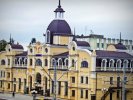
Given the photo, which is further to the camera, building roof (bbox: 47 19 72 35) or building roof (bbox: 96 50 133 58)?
building roof (bbox: 47 19 72 35)

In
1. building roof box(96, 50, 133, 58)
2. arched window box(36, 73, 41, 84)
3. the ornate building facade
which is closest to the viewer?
the ornate building facade

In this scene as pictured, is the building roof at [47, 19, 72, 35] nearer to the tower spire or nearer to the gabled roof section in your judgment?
the tower spire

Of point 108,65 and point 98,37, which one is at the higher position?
point 98,37

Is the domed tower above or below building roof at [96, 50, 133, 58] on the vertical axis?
above

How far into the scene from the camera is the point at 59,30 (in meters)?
32.7

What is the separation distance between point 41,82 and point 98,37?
452 inches

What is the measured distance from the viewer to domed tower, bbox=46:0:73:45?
32594mm

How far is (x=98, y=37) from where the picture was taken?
1652 inches

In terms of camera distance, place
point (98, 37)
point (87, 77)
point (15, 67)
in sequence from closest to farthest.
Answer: point (87, 77) → point (15, 67) → point (98, 37)

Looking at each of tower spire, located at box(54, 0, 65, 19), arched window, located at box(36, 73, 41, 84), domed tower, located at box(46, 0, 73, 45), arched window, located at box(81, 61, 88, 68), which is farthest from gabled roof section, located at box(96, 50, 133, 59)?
arched window, located at box(36, 73, 41, 84)

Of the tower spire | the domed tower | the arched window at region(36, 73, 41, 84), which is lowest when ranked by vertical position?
the arched window at region(36, 73, 41, 84)

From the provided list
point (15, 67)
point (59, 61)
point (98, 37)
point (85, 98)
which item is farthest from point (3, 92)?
point (98, 37)

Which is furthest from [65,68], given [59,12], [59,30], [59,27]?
[59,12]

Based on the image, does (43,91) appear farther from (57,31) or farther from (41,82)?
(57,31)
